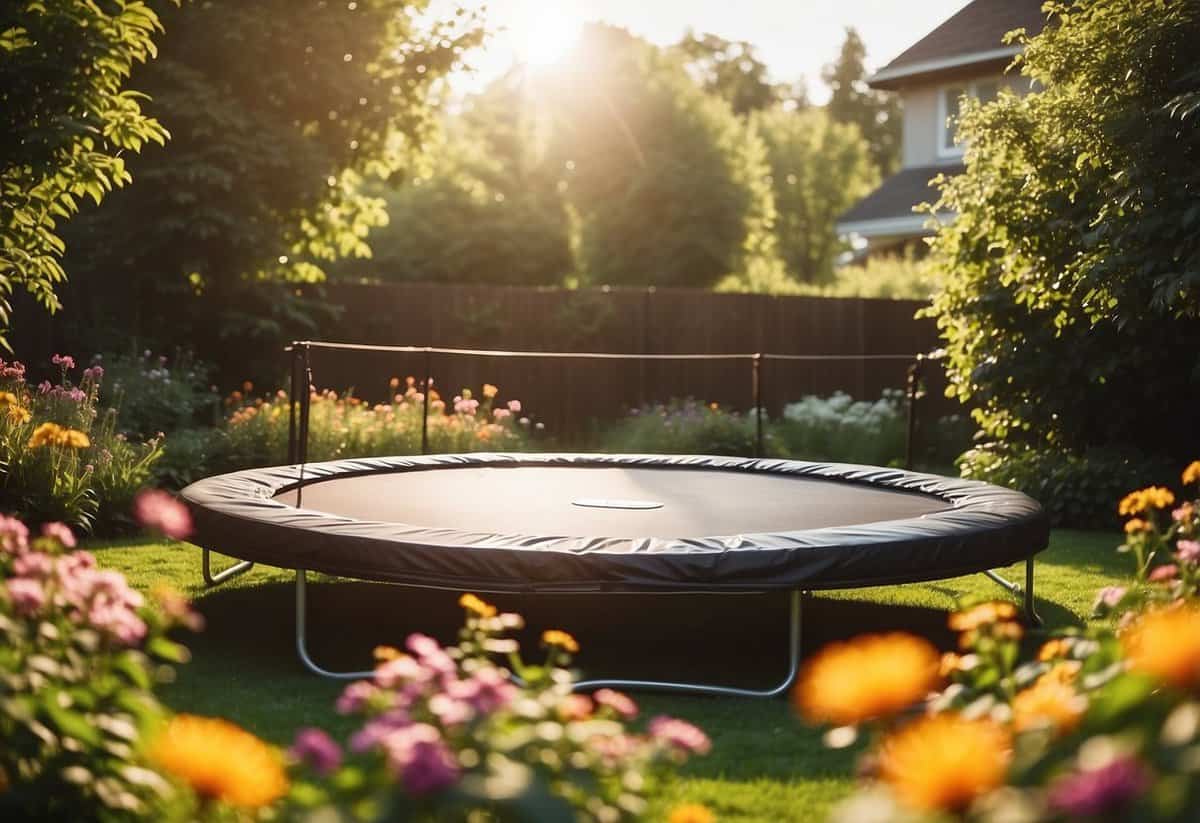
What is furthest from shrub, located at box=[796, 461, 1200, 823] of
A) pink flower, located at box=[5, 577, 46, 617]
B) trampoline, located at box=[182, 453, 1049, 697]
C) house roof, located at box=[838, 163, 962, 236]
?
house roof, located at box=[838, 163, 962, 236]

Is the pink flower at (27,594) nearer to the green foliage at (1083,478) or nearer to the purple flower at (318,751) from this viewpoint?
the purple flower at (318,751)

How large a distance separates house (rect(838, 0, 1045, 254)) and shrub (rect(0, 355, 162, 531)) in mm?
8935

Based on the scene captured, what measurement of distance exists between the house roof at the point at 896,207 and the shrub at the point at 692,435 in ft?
20.0

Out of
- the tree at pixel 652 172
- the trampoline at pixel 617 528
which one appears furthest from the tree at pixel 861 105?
the trampoline at pixel 617 528

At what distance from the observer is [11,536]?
2.03 meters

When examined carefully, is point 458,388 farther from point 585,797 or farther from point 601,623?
point 585,797

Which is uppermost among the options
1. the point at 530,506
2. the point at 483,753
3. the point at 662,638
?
the point at 483,753

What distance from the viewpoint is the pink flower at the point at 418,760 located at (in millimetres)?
1134

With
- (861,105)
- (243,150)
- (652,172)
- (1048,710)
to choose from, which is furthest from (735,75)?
(1048,710)

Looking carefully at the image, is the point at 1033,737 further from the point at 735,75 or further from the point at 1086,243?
the point at 735,75

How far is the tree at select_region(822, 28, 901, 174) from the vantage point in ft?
124

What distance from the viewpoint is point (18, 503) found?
482 cm

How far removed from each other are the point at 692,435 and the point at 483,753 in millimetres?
6697

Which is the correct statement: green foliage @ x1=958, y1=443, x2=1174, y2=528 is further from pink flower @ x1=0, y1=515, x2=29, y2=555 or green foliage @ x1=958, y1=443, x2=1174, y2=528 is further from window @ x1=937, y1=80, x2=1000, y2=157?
window @ x1=937, y1=80, x2=1000, y2=157
